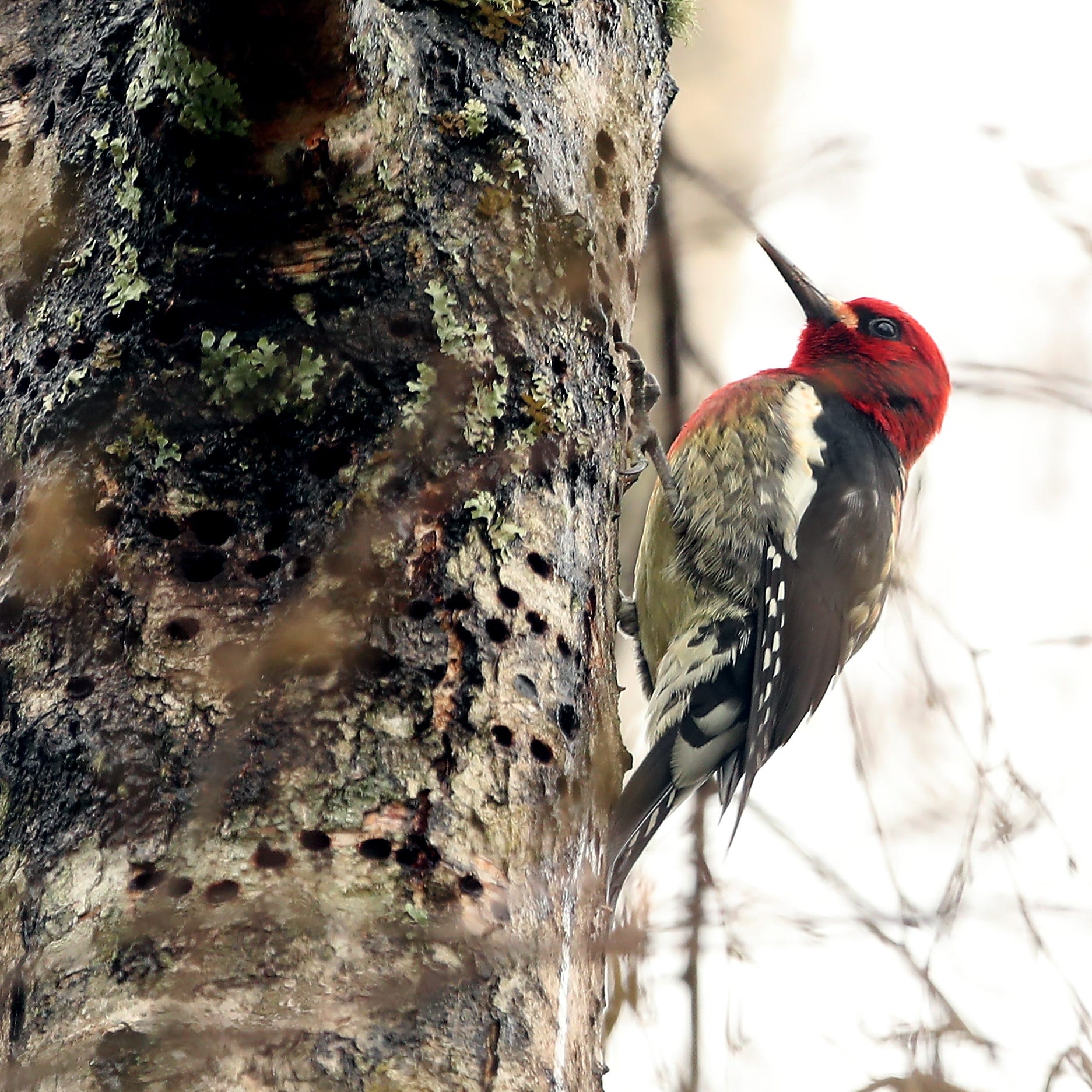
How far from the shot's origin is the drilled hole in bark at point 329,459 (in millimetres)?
1597

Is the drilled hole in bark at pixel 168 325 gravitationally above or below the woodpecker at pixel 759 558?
below

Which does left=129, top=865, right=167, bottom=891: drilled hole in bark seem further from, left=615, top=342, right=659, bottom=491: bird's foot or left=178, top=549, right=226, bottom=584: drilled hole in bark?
left=615, top=342, right=659, bottom=491: bird's foot

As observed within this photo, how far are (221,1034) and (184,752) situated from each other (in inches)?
12.5

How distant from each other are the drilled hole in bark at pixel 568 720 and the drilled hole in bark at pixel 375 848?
31 centimetres

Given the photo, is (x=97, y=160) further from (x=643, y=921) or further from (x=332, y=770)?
(x=643, y=921)

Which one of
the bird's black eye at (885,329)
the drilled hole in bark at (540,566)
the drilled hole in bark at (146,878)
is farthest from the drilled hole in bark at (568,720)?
the bird's black eye at (885,329)

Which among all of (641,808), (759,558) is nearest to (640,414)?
(759,558)

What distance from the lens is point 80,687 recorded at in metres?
1.48

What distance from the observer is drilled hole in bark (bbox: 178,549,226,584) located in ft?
5.03

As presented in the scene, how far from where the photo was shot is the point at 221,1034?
1.25 metres

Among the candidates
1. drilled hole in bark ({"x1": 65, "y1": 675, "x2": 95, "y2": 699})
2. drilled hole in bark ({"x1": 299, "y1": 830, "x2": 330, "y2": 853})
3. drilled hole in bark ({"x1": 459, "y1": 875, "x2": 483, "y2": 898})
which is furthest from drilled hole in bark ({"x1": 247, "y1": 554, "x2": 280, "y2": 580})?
drilled hole in bark ({"x1": 459, "y1": 875, "x2": 483, "y2": 898})

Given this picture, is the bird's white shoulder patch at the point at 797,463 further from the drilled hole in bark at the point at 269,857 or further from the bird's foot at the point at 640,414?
the drilled hole in bark at the point at 269,857

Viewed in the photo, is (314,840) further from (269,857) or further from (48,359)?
(48,359)

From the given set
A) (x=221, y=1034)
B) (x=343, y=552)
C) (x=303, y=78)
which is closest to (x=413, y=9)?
(x=303, y=78)
